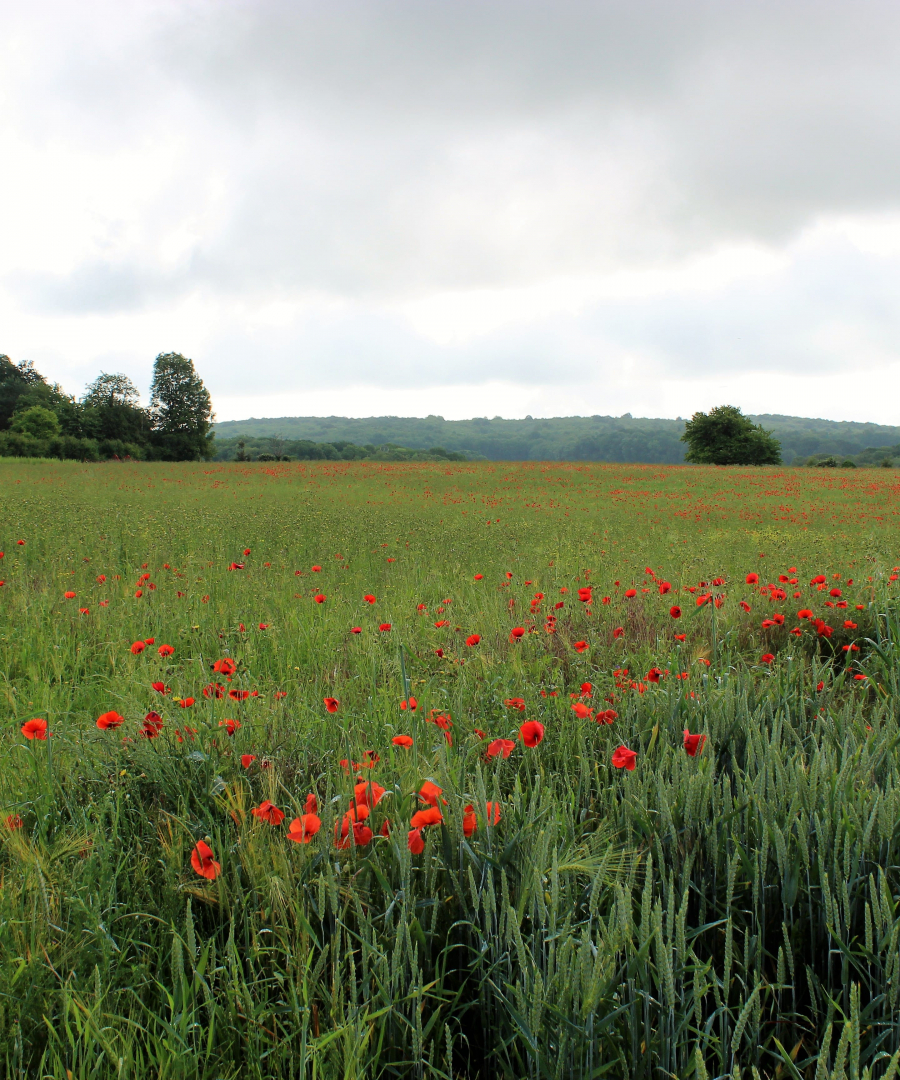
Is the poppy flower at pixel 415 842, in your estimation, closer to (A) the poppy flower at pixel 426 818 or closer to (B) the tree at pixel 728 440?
(A) the poppy flower at pixel 426 818

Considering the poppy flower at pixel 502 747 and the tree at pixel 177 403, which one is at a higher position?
the tree at pixel 177 403

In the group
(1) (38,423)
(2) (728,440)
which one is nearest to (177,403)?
(1) (38,423)

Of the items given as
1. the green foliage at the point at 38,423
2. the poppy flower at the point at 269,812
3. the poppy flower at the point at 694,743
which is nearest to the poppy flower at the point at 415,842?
the poppy flower at the point at 269,812

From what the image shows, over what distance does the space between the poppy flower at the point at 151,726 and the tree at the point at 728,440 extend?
245ft

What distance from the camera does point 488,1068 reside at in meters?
1.44

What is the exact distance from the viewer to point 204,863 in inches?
63.5

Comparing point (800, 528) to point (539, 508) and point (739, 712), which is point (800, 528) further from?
point (739, 712)

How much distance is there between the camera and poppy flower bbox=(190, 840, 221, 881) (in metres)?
1.53

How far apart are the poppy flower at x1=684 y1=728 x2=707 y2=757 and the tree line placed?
63453 millimetres

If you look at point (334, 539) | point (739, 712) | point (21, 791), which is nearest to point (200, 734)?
point (21, 791)

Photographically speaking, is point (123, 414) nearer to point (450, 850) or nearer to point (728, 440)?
point (728, 440)

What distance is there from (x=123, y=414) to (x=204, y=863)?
74669mm

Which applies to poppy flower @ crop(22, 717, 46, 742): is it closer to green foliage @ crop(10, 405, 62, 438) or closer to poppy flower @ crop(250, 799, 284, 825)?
poppy flower @ crop(250, 799, 284, 825)

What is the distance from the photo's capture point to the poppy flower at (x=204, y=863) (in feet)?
5.03
